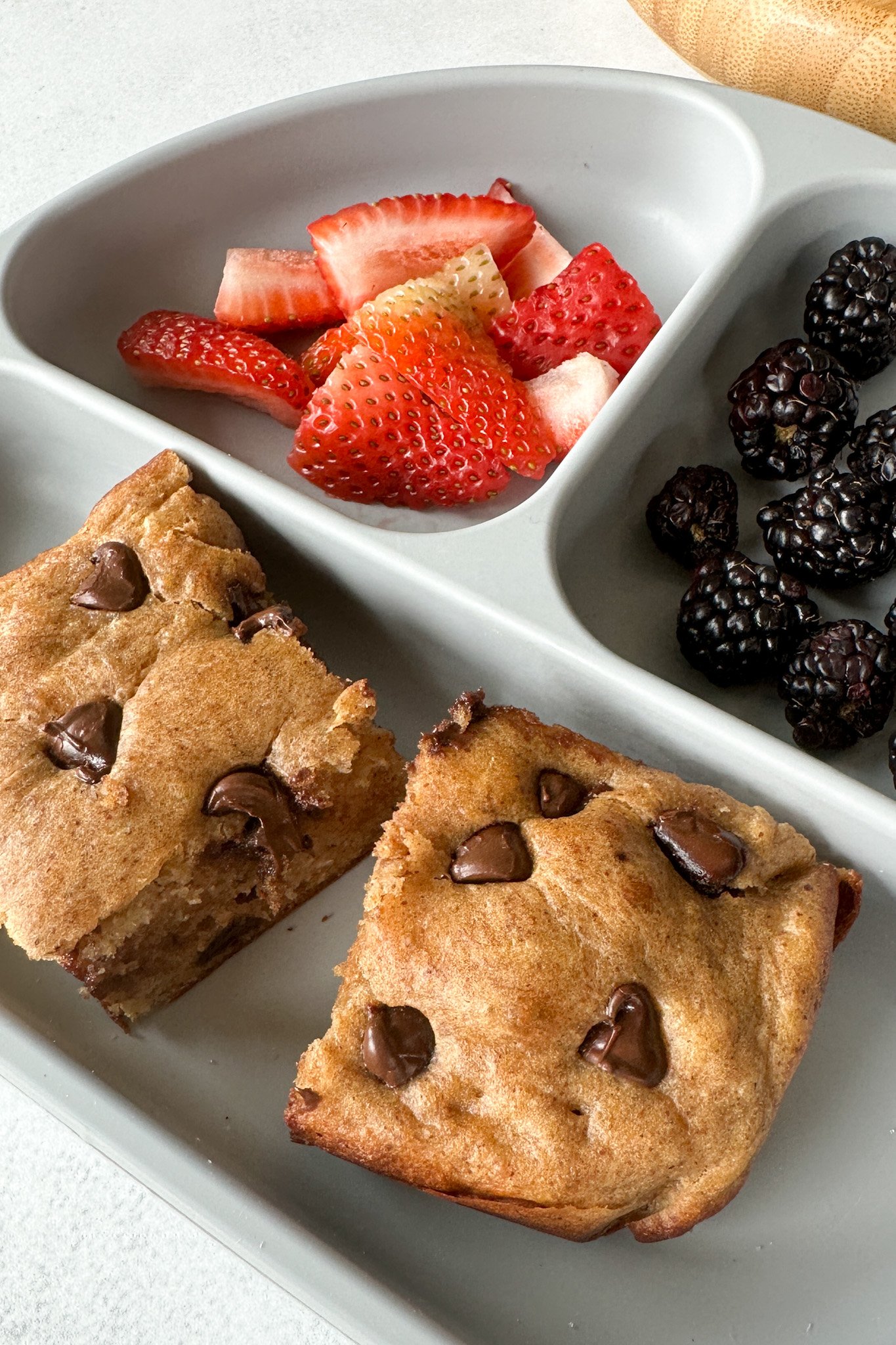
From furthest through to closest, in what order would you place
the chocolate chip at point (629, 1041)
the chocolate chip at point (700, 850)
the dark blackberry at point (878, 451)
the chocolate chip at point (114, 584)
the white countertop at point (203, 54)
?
1. the white countertop at point (203, 54)
2. the dark blackberry at point (878, 451)
3. the chocolate chip at point (114, 584)
4. the chocolate chip at point (700, 850)
5. the chocolate chip at point (629, 1041)

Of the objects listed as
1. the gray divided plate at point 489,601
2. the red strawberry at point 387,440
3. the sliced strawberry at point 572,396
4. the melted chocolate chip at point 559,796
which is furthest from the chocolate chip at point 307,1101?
the sliced strawberry at point 572,396

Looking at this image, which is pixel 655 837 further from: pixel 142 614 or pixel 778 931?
pixel 142 614

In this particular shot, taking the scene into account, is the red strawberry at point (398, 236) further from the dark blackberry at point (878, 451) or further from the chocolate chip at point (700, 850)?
the chocolate chip at point (700, 850)

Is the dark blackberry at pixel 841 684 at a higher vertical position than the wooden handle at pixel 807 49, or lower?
lower

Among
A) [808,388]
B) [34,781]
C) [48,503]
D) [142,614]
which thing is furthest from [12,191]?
[808,388]

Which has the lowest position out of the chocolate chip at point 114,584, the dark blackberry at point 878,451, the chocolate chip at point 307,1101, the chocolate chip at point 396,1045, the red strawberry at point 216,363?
the chocolate chip at point 307,1101

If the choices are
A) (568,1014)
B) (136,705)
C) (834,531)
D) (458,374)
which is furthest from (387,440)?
(568,1014)

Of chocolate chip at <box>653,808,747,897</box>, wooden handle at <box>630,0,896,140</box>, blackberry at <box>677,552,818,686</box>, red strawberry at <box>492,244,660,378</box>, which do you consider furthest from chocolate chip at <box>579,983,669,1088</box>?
wooden handle at <box>630,0,896,140</box>

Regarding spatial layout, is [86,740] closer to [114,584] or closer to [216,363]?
[114,584]

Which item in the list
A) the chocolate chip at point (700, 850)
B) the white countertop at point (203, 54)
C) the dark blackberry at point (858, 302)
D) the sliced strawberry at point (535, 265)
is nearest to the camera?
the chocolate chip at point (700, 850)
